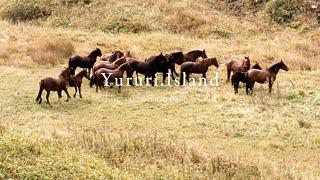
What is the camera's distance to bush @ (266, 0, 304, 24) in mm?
39362

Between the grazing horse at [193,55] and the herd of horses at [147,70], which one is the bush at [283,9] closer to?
the grazing horse at [193,55]

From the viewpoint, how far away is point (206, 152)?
13367mm

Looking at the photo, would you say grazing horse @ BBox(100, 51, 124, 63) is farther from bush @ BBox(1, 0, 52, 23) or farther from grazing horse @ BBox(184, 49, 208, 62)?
bush @ BBox(1, 0, 52, 23)

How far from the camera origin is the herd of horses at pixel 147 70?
20.5 meters

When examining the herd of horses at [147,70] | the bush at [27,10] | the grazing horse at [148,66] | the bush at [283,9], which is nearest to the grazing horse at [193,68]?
the herd of horses at [147,70]

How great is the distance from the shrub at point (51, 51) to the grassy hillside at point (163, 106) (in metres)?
0.06

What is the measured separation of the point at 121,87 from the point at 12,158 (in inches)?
488

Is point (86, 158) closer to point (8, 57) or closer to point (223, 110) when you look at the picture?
point (223, 110)

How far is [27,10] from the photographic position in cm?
4319

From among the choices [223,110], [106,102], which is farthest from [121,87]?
[223,110]

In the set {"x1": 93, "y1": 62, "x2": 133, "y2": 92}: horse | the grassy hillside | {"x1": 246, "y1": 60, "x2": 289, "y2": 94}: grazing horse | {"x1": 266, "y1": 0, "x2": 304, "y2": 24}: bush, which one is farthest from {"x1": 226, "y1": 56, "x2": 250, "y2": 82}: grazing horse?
{"x1": 266, "y1": 0, "x2": 304, "y2": 24}: bush

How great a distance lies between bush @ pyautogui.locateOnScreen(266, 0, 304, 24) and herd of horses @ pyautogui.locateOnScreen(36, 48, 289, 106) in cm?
1540

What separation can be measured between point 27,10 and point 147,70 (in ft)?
76.0

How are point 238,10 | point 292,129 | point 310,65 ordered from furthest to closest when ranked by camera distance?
point 238,10, point 310,65, point 292,129
